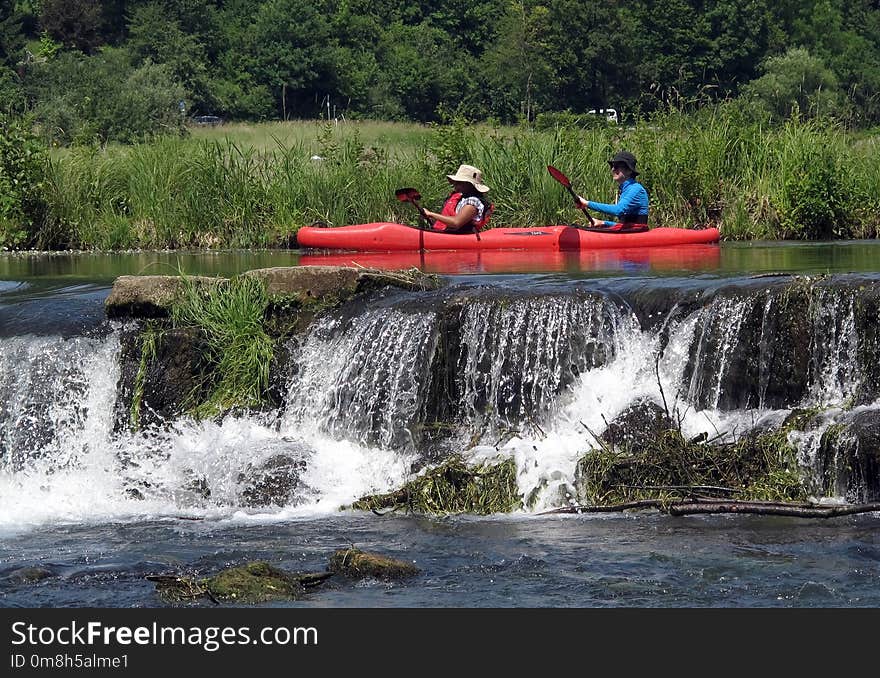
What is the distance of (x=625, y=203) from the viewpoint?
14.1 m

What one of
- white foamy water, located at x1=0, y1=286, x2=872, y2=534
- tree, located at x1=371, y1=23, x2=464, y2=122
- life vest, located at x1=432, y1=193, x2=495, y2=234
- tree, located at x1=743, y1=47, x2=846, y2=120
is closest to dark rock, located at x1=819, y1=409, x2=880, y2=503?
white foamy water, located at x1=0, y1=286, x2=872, y2=534

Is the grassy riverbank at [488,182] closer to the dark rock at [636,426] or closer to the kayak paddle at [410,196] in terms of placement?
the kayak paddle at [410,196]

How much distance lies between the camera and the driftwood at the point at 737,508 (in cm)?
714

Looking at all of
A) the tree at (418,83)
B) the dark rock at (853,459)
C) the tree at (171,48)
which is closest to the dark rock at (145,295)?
the dark rock at (853,459)

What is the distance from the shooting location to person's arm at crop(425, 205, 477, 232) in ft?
46.7

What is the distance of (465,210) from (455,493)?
660 cm

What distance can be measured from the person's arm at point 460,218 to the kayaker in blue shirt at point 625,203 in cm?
102

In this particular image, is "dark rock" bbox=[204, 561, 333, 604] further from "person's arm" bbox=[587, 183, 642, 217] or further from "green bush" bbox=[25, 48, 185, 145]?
"green bush" bbox=[25, 48, 185, 145]

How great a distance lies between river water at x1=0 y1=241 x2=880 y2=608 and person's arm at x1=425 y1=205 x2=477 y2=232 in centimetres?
327

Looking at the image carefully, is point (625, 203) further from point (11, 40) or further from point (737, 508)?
point (11, 40)

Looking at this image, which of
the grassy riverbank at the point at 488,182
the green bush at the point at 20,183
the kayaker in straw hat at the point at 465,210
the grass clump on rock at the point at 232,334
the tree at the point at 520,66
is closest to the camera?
the grass clump on rock at the point at 232,334

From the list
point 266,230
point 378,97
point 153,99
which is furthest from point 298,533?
point 378,97
